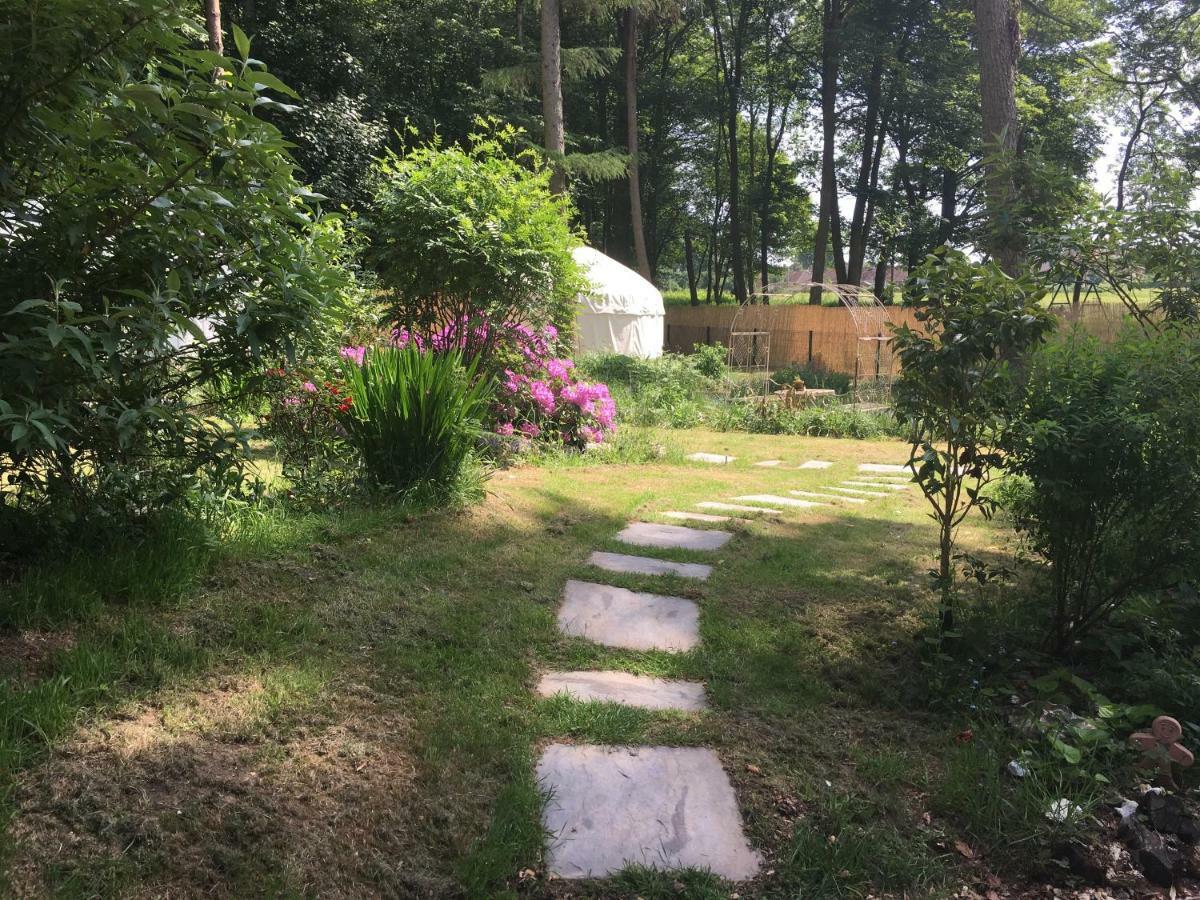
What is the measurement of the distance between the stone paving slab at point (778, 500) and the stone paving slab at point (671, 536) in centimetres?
129

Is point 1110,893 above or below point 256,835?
below

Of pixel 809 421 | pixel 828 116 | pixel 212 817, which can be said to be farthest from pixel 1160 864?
pixel 828 116

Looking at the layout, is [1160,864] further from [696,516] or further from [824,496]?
[824,496]

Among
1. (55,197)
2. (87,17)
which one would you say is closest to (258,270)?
(55,197)

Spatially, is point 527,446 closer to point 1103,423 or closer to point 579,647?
point 579,647

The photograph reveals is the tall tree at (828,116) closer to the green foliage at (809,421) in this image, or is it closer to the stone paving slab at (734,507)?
the green foliage at (809,421)

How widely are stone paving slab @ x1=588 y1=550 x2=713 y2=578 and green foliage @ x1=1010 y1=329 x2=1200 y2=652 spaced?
165 cm

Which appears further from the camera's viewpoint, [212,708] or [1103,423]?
[1103,423]

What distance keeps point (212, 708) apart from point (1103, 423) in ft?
9.75

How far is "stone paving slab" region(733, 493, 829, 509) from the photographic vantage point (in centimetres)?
616

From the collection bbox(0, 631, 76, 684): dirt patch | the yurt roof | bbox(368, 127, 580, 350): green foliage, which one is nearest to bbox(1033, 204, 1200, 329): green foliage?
bbox(368, 127, 580, 350): green foliage

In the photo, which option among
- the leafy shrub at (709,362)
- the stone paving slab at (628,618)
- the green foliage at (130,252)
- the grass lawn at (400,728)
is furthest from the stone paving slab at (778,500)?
the leafy shrub at (709,362)

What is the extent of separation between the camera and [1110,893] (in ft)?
6.42

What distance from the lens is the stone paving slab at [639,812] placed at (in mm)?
1999
